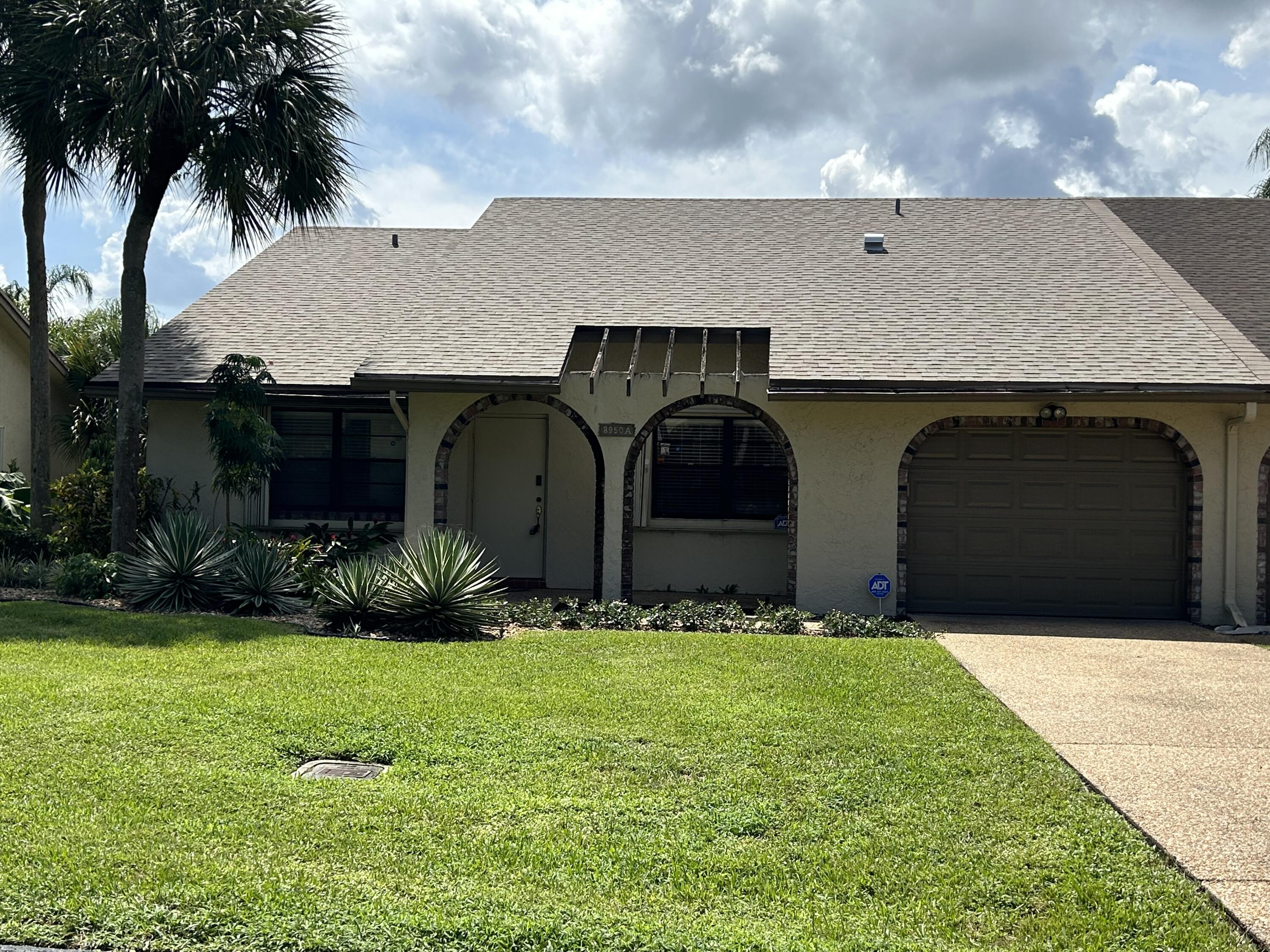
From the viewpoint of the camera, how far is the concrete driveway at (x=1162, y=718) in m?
5.43

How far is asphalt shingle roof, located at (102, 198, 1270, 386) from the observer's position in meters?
13.6

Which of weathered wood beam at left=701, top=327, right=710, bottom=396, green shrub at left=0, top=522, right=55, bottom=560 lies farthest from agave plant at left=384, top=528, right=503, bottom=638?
green shrub at left=0, top=522, right=55, bottom=560

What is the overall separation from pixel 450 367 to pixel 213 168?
375 cm

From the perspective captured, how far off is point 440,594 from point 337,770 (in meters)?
4.84

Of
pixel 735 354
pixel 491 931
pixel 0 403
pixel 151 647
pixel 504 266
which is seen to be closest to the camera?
pixel 491 931

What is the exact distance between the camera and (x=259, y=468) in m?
14.1

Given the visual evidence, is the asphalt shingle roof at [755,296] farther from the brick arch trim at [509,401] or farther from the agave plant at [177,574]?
the agave plant at [177,574]

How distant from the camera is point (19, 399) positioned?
19.3 metres

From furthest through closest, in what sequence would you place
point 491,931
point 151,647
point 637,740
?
point 151,647 < point 637,740 < point 491,931

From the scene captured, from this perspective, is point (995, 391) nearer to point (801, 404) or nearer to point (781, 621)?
point (801, 404)

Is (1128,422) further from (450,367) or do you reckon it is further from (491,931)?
(491,931)

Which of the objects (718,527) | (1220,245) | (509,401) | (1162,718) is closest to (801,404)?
(718,527)

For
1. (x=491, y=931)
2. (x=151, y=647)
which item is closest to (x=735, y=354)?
(x=151, y=647)

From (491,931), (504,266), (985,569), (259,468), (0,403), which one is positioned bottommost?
(491,931)
